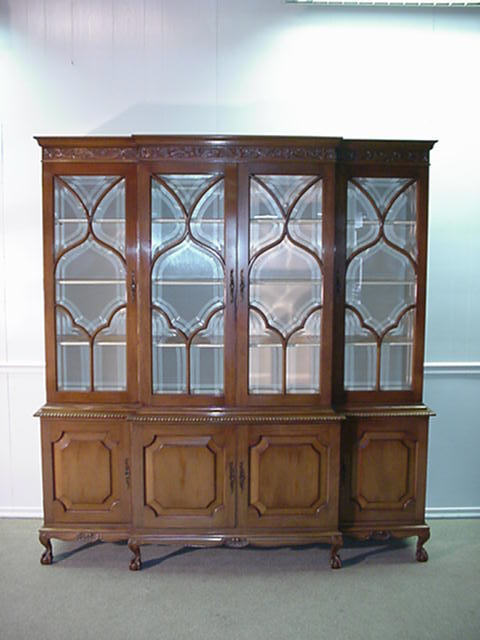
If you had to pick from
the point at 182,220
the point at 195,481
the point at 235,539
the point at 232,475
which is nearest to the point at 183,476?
the point at 195,481

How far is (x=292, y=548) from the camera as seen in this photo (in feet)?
9.39

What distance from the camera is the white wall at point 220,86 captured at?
3062 mm

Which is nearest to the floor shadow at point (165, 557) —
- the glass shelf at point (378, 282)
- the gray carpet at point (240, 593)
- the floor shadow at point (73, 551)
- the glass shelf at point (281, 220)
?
the gray carpet at point (240, 593)

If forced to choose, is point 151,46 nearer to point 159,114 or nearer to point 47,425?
point 159,114

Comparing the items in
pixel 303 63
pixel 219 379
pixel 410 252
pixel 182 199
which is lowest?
pixel 219 379

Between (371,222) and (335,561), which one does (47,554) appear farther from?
(371,222)

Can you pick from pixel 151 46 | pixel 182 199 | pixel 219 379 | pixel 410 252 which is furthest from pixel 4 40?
pixel 410 252

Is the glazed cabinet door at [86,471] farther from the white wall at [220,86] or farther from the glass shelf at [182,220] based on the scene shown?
the glass shelf at [182,220]

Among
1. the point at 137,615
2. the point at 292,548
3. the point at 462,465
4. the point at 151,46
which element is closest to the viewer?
the point at 137,615

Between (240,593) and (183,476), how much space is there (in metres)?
0.59

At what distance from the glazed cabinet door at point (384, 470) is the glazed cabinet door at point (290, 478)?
135mm

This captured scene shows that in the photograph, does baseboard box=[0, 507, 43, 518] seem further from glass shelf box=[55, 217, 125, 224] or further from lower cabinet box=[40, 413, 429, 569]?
glass shelf box=[55, 217, 125, 224]

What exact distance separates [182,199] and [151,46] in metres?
1.12

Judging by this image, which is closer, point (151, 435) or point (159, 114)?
point (151, 435)
